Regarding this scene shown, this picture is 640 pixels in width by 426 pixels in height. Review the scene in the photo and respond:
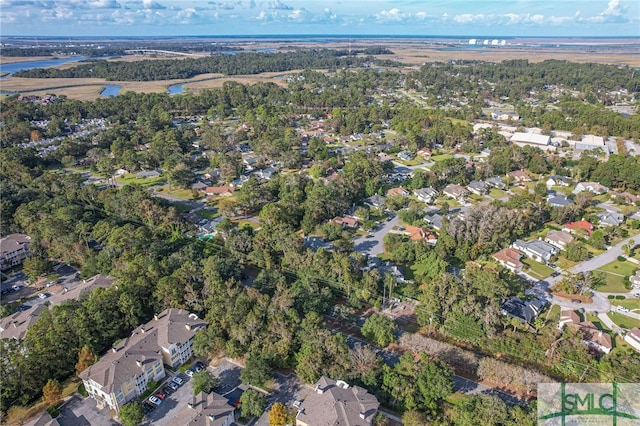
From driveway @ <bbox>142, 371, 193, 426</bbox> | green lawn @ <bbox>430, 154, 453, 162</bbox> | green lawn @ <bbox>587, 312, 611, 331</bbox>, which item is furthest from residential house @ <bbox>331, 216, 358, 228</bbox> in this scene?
green lawn @ <bbox>430, 154, 453, 162</bbox>

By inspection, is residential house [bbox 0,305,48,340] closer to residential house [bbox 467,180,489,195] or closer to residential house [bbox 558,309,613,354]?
residential house [bbox 558,309,613,354]

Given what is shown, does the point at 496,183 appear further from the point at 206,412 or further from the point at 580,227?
the point at 206,412

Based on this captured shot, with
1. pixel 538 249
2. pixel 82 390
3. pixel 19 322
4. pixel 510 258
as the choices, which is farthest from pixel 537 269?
pixel 19 322

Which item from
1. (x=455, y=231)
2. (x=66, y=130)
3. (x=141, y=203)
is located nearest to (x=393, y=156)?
(x=455, y=231)

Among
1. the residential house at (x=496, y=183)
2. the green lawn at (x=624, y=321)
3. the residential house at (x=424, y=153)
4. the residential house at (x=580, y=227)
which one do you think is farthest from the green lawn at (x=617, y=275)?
the residential house at (x=424, y=153)

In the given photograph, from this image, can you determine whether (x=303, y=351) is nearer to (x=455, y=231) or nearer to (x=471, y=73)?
(x=455, y=231)
